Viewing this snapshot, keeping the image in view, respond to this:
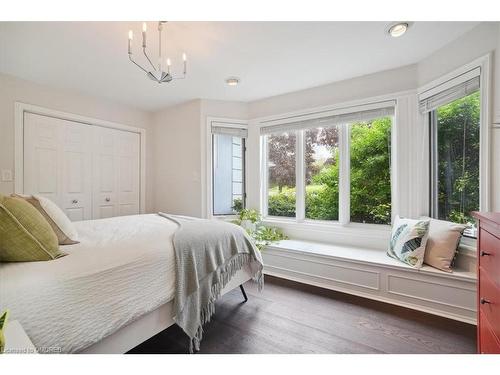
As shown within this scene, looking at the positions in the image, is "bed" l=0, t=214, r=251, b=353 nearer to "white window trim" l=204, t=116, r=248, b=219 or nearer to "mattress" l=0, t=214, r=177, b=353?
"mattress" l=0, t=214, r=177, b=353

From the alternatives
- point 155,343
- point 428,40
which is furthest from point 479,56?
point 155,343

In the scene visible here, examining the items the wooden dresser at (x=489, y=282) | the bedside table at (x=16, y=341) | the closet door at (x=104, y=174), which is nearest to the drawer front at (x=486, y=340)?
the wooden dresser at (x=489, y=282)

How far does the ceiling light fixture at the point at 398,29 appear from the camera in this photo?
1.69 m

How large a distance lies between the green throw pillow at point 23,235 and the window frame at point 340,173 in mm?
2481

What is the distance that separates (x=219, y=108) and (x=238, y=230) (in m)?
1.98

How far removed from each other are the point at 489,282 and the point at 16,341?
1.81m

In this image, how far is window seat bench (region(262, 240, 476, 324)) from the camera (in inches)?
72.4

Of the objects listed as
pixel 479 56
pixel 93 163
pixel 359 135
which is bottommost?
pixel 93 163

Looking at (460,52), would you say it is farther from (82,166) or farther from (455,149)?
(82,166)

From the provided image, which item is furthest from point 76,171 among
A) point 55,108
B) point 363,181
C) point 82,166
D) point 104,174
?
point 363,181

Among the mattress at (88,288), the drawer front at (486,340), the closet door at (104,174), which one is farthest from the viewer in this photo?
the closet door at (104,174)

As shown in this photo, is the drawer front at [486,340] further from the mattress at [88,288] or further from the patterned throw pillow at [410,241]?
the mattress at [88,288]
